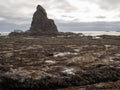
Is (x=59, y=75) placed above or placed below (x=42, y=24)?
below

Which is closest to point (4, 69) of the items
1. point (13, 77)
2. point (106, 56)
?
point (13, 77)

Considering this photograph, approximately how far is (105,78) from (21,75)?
6.11m

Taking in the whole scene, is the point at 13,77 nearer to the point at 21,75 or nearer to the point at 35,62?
the point at 21,75

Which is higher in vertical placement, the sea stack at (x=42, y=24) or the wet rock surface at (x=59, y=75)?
the sea stack at (x=42, y=24)

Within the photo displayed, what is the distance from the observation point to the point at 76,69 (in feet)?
66.1

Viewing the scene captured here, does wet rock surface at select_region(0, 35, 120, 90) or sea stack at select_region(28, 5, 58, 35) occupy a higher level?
sea stack at select_region(28, 5, 58, 35)

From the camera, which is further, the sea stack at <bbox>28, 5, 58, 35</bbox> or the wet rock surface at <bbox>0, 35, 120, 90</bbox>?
the sea stack at <bbox>28, 5, 58, 35</bbox>

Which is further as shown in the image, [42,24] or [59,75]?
[42,24]

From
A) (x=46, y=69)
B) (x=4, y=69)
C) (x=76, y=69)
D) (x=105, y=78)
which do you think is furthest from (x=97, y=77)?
(x=4, y=69)

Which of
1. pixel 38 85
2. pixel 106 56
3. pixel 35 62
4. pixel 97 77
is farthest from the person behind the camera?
pixel 106 56

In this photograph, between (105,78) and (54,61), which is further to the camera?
(54,61)

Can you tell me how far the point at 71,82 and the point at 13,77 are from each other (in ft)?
13.3

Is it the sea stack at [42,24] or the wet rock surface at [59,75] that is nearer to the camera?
the wet rock surface at [59,75]

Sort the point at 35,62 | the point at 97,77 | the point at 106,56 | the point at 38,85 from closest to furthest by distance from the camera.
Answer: the point at 38,85 < the point at 97,77 < the point at 35,62 < the point at 106,56
